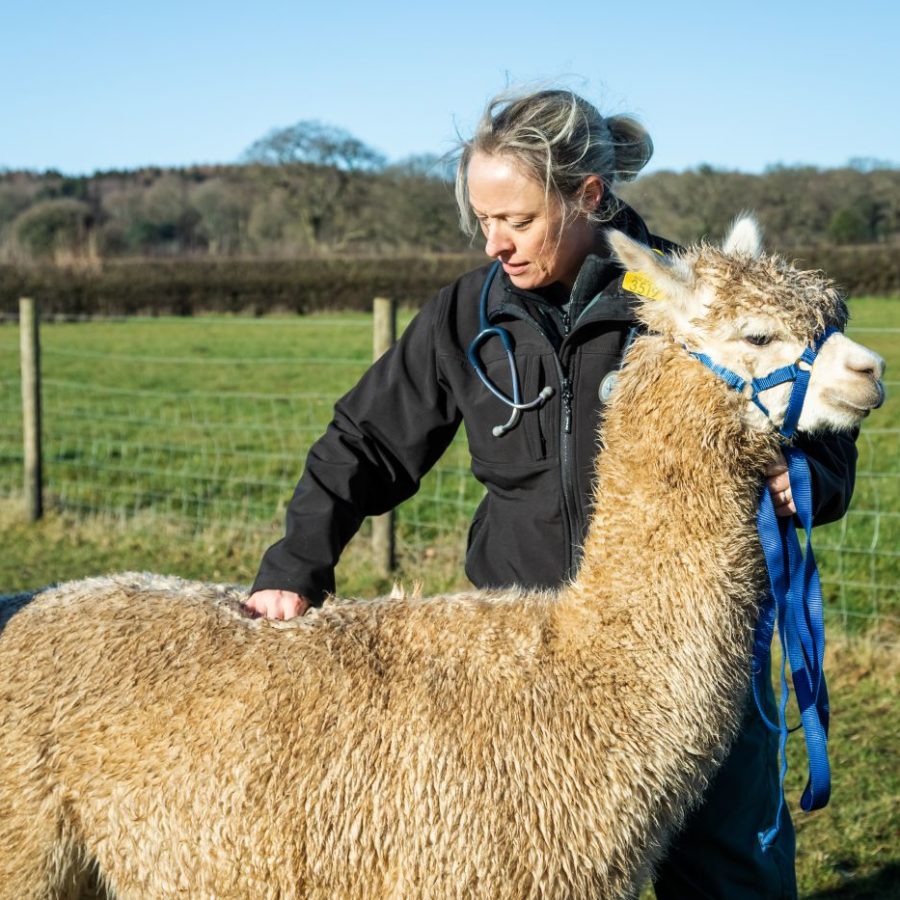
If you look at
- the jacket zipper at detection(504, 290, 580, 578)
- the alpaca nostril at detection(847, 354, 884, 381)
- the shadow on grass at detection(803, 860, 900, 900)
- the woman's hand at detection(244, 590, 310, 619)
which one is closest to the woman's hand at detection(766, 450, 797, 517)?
the alpaca nostril at detection(847, 354, 884, 381)

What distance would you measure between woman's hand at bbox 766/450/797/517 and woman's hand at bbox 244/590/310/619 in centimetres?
111

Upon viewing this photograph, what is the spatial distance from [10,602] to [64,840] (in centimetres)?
65

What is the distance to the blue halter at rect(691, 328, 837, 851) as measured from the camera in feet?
7.75

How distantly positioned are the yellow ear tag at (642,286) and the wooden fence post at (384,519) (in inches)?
171

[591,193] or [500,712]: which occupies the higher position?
[591,193]

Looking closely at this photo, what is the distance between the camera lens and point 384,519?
6.83m

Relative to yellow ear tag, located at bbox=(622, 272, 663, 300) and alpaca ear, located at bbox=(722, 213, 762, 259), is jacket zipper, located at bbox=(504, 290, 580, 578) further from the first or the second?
alpaca ear, located at bbox=(722, 213, 762, 259)

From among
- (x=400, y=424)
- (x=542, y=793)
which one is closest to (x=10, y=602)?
(x=400, y=424)

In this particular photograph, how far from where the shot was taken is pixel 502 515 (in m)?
2.95

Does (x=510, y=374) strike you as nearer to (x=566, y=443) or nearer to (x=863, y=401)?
(x=566, y=443)

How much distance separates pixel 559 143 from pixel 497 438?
71cm

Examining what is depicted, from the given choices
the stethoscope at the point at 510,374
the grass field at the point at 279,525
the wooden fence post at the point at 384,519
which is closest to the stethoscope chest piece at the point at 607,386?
the stethoscope at the point at 510,374

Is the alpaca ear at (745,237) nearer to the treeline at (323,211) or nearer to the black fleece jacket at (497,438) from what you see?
the black fleece jacket at (497,438)

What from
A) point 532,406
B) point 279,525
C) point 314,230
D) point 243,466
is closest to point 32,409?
point 243,466
